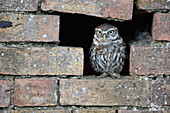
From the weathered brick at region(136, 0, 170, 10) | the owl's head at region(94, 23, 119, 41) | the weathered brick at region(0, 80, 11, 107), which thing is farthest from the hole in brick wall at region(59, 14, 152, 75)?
the weathered brick at region(0, 80, 11, 107)

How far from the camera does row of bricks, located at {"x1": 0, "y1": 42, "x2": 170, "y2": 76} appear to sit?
1.18 meters

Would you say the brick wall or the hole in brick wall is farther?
the hole in brick wall

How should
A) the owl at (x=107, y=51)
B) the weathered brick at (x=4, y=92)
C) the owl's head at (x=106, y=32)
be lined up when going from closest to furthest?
1. the weathered brick at (x=4, y=92)
2. the owl at (x=107, y=51)
3. the owl's head at (x=106, y=32)

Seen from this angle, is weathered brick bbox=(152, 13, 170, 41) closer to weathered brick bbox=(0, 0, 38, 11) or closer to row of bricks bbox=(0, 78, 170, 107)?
row of bricks bbox=(0, 78, 170, 107)

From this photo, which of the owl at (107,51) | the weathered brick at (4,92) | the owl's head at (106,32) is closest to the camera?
the weathered brick at (4,92)

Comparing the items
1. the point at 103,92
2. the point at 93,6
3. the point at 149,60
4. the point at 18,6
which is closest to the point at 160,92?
the point at 149,60

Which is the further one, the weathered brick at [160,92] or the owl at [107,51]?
the owl at [107,51]

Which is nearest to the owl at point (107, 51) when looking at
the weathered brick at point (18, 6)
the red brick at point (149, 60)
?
the red brick at point (149, 60)

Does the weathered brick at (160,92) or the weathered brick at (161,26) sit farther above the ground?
the weathered brick at (161,26)

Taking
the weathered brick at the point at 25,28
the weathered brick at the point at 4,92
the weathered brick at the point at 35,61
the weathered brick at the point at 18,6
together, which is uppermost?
the weathered brick at the point at 18,6

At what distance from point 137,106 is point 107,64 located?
55 centimetres

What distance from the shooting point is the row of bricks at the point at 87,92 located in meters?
1.18

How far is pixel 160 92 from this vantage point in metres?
1.21

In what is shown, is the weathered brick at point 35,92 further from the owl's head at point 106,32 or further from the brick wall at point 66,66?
the owl's head at point 106,32
